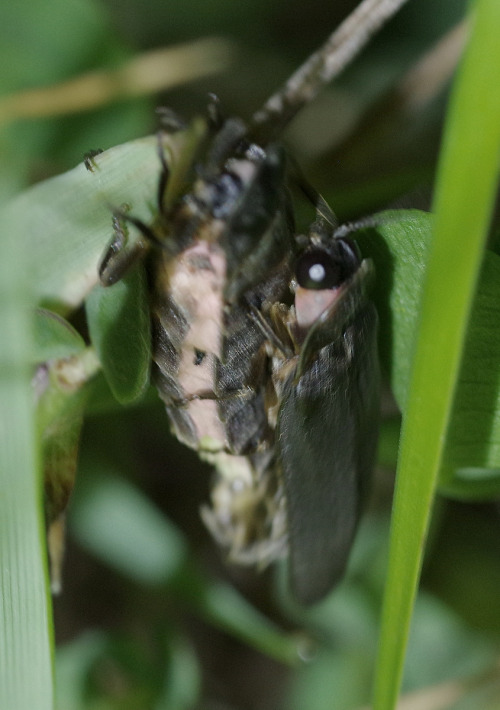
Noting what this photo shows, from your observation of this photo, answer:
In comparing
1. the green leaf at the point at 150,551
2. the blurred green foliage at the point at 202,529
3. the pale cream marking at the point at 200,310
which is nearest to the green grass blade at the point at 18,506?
the pale cream marking at the point at 200,310

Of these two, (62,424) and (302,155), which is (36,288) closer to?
(62,424)

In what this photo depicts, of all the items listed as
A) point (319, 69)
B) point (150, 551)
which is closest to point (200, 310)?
point (319, 69)

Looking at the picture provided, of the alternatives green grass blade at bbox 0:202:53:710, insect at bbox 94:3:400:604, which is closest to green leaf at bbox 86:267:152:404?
insect at bbox 94:3:400:604

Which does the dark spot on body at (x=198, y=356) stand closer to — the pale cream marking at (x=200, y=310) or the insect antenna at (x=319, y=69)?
the pale cream marking at (x=200, y=310)

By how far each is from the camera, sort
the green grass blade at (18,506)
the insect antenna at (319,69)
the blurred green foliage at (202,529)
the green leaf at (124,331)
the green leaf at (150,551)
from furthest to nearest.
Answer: the green leaf at (150,551) → the blurred green foliage at (202,529) → the insect antenna at (319,69) → the green leaf at (124,331) → the green grass blade at (18,506)

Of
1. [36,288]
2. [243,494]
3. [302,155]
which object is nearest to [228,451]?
[243,494]

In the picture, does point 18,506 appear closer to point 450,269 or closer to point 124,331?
point 124,331
